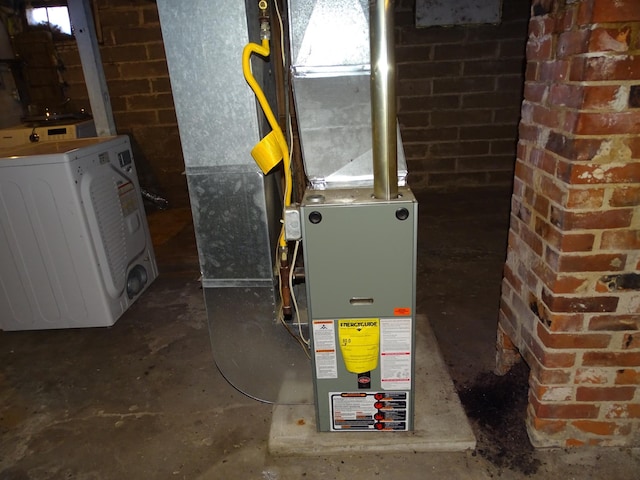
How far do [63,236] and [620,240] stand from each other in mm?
2383

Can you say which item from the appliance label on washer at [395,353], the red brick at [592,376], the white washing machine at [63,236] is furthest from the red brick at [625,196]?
the white washing machine at [63,236]

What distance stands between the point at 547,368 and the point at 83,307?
7.35 feet

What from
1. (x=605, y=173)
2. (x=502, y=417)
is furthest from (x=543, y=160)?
(x=502, y=417)

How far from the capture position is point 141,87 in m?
4.40

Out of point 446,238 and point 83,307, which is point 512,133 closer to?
point 446,238

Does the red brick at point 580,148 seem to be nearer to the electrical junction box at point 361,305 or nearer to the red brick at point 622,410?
the electrical junction box at point 361,305

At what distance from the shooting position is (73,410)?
1897 mm

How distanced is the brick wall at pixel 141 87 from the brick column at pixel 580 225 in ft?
12.4

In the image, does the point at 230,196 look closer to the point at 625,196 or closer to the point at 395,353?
the point at 395,353

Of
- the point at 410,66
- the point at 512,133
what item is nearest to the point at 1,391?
Answer: the point at 410,66

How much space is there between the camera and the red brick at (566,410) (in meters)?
1.47

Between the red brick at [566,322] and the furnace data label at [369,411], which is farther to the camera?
the furnace data label at [369,411]

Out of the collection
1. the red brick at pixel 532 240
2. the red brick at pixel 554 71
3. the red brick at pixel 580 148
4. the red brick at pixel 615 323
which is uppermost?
the red brick at pixel 554 71

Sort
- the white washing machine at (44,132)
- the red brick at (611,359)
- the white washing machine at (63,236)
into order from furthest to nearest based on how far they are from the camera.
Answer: the white washing machine at (44,132), the white washing machine at (63,236), the red brick at (611,359)
